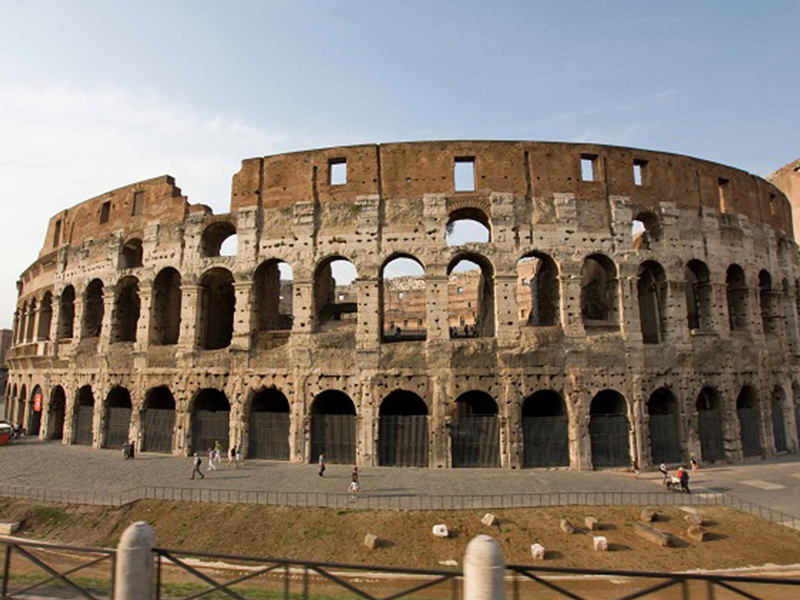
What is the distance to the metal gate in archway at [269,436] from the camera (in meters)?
17.8

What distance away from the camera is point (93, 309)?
24.2 metres

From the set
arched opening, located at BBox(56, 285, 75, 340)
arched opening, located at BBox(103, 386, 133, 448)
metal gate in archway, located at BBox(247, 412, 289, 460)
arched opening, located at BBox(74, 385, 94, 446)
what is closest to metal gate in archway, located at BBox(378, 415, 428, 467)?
metal gate in archway, located at BBox(247, 412, 289, 460)

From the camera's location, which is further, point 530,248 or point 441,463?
point 530,248

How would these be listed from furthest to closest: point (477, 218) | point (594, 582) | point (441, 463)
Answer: point (477, 218), point (441, 463), point (594, 582)

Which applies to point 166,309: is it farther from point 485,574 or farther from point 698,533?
point 698,533

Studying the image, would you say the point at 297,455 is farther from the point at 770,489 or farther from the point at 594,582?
the point at 770,489

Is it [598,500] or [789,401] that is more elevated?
[789,401]

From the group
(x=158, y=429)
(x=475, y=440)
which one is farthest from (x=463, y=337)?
(x=158, y=429)

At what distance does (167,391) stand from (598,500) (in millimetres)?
18249

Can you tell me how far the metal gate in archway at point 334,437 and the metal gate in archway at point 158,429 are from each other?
6408 mm

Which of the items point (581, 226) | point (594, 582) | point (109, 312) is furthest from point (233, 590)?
point (109, 312)

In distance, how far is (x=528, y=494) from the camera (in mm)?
13203

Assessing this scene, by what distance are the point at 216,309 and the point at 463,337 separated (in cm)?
1173

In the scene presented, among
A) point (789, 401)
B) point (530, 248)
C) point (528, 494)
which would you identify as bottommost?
point (528, 494)
